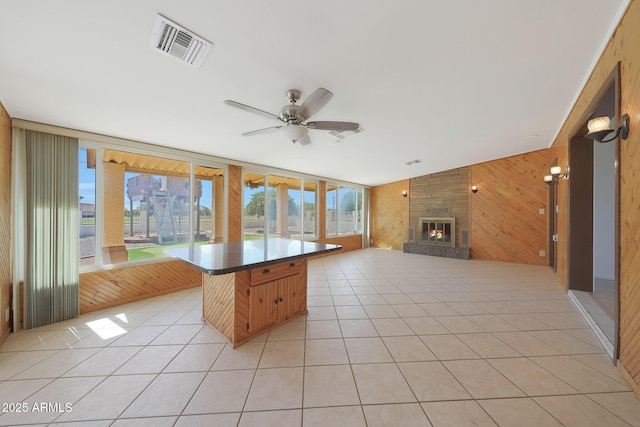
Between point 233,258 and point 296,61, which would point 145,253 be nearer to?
point 233,258

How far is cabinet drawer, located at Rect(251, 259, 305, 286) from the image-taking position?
2.32 meters

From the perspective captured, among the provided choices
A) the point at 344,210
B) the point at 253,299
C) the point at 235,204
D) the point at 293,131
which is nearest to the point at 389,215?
the point at 344,210

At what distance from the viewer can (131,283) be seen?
11.0 ft

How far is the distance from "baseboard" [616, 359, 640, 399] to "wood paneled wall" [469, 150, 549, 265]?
186 inches

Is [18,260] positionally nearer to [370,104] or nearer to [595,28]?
[370,104]

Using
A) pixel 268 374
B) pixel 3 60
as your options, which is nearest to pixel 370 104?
pixel 268 374

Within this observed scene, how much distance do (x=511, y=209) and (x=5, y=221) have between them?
349 inches

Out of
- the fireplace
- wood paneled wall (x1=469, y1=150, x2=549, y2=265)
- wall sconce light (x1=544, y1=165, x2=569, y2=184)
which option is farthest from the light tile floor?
the fireplace

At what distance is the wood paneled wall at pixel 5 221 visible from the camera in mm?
2273

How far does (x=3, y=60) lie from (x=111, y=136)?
60.0 inches

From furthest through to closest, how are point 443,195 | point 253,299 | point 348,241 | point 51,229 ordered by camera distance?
point 348,241 < point 443,195 < point 51,229 < point 253,299

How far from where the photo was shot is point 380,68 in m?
2.06

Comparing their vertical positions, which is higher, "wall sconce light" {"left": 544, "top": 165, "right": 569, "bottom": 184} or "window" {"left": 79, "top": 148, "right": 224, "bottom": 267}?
"wall sconce light" {"left": 544, "top": 165, "right": 569, "bottom": 184}

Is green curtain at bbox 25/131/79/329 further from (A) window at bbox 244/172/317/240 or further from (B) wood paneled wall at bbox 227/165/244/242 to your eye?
(A) window at bbox 244/172/317/240
